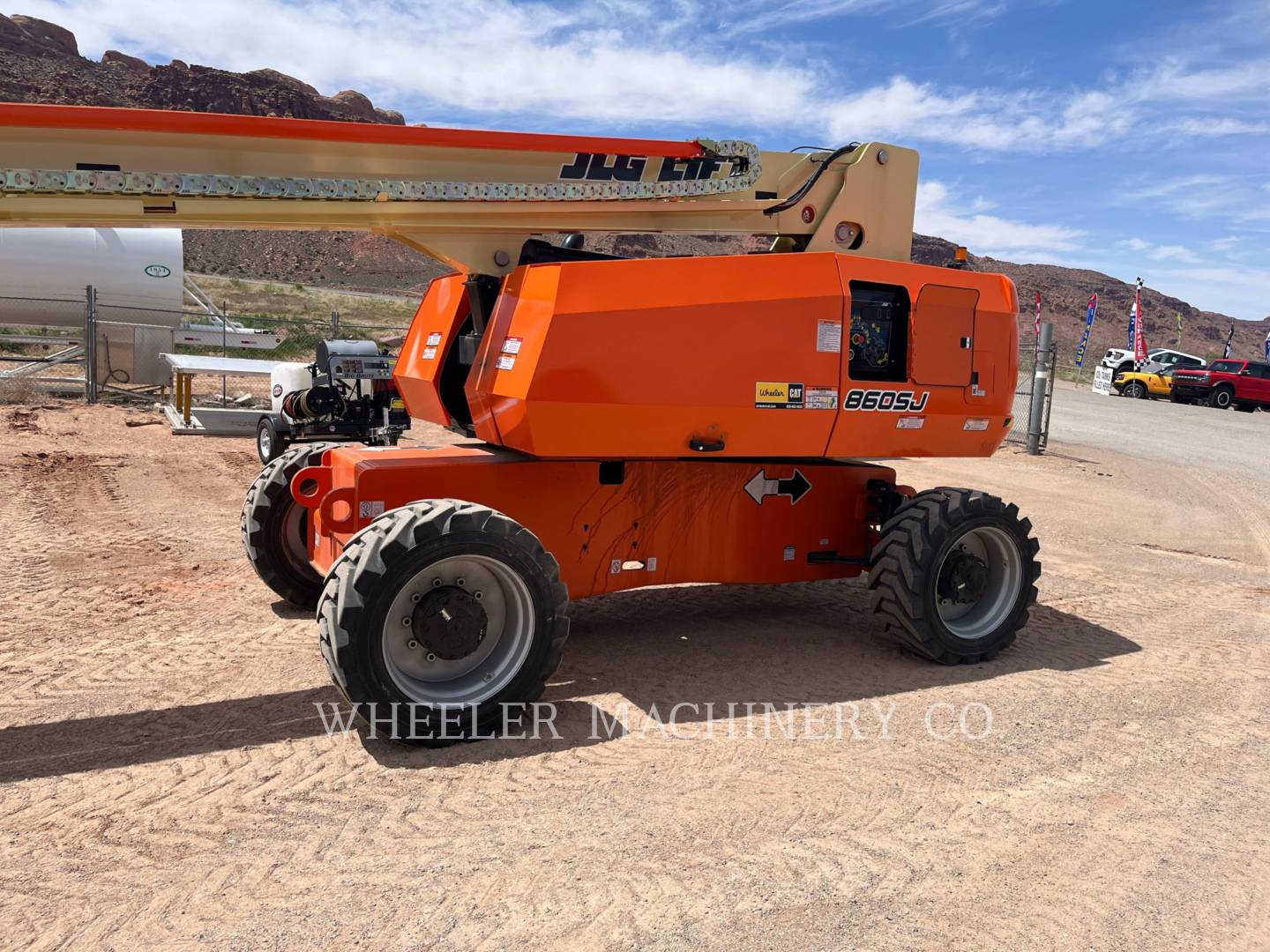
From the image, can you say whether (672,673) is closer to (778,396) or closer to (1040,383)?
(778,396)

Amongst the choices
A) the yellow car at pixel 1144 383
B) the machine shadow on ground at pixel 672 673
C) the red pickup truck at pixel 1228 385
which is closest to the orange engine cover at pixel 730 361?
the machine shadow on ground at pixel 672 673

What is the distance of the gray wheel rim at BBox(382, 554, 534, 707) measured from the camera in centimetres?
455

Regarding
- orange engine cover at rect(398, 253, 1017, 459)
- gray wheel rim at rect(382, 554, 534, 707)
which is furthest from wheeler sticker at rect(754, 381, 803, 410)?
gray wheel rim at rect(382, 554, 534, 707)

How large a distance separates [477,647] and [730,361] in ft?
6.83

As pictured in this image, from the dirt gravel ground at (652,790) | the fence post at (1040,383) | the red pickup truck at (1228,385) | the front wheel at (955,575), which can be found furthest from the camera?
the red pickup truck at (1228,385)

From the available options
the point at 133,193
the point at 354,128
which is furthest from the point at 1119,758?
the point at 133,193

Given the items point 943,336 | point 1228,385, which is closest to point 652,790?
point 943,336

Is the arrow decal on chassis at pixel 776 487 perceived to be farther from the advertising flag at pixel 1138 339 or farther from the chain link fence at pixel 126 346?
the advertising flag at pixel 1138 339

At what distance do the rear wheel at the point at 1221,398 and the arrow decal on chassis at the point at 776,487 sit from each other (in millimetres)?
33364

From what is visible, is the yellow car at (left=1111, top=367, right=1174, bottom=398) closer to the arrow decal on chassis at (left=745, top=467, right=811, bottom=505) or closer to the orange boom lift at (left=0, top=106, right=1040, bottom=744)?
the orange boom lift at (left=0, top=106, right=1040, bottom=744)

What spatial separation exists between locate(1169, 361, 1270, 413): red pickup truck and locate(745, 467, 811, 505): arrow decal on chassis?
1314 inches

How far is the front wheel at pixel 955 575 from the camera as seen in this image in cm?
584

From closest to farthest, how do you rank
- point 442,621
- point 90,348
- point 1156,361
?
point 442,621, point 90,348, point 1156,361

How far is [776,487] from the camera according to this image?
20.4ft
